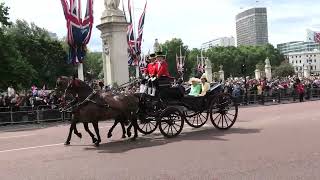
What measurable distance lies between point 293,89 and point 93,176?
2933cm

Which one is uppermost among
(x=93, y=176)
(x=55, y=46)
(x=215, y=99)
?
(x=55, y=46)

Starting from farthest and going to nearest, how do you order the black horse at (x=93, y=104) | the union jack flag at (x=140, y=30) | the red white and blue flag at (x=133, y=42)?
the union jack flag at (x=140, y=30)
the red white and blue flag at (x=133, y=42)
the black horse at (x=93, y=104)

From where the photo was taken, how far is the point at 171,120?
14.5 meters

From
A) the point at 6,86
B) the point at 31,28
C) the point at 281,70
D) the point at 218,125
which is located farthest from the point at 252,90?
the point at 281,70

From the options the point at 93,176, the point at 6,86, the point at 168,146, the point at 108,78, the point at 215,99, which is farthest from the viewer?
the point at 6,86

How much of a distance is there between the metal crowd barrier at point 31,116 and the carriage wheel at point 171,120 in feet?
39.1

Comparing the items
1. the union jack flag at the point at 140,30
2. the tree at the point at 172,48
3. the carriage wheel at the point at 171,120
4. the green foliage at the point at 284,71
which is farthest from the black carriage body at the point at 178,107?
the green foliage at the point at 284,71

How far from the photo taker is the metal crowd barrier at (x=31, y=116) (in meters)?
25.2

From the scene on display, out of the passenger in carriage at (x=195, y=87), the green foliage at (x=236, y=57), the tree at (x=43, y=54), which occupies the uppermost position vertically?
the green foliage at (x=236, y=57)

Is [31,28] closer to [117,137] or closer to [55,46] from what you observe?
[55,46]

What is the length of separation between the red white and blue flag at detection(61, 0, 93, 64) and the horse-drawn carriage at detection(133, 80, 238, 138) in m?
13.5

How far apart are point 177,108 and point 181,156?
3.30 meters

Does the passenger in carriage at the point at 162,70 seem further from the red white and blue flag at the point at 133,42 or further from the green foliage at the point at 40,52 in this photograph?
the green foliage at the point at 40,52

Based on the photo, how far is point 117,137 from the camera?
620 inches
